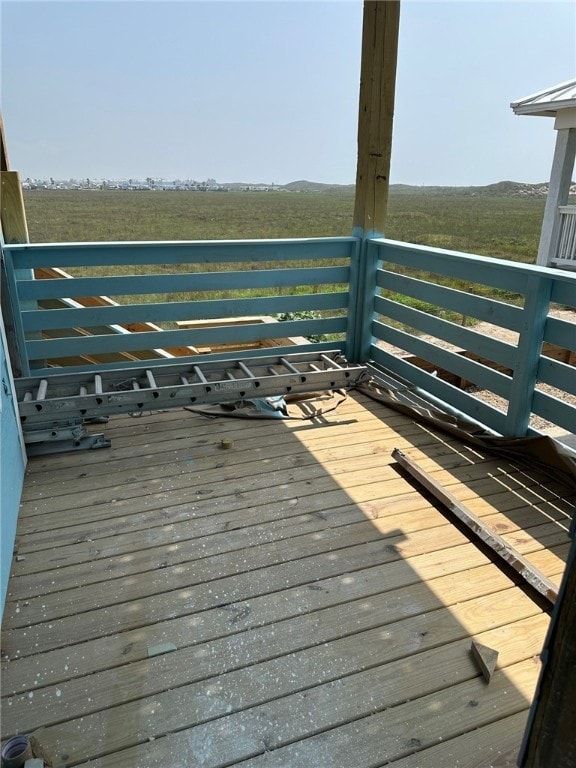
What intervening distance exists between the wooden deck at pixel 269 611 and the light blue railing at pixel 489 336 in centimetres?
36

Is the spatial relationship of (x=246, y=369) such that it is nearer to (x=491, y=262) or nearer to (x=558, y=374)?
(x=491, y=262)

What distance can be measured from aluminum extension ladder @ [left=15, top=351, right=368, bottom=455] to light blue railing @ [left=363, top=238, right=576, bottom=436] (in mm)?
528

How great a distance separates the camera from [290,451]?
9.52 ft

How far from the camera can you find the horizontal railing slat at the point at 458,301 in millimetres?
2768

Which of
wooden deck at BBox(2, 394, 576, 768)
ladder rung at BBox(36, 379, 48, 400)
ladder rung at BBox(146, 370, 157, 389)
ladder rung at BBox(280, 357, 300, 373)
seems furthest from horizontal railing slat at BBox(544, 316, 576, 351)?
ladder rung at BBox(36, 379, 48, 400)

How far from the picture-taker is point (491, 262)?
9.26 ft

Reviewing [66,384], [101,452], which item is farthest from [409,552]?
[66,384]

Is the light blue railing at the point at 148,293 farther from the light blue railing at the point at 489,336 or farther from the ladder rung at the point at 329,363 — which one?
the light blue railing at the point at 489,336

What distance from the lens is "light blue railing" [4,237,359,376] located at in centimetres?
324

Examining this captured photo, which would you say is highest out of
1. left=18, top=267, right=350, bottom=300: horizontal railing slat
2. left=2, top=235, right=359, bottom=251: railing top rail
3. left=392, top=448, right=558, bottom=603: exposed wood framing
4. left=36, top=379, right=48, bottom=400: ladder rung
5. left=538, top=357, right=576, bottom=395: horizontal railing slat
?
left=2, top=235, right=359, bottom=251: railing top rail

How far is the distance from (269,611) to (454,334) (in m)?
2.14

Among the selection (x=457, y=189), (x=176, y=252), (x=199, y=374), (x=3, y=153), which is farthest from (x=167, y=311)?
(x=457, y=189)

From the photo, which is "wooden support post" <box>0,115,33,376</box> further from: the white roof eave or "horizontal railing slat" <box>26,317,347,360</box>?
the white roof eave

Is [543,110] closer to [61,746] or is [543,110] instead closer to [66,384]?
[66,384]
